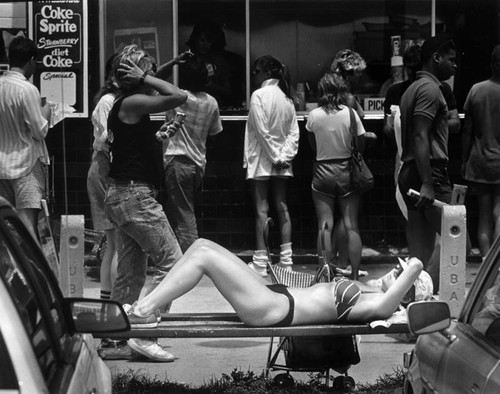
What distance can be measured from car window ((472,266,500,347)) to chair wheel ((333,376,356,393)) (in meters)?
2.59

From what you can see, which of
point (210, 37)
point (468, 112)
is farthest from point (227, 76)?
point (468, 112)

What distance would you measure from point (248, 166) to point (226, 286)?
4.45 m

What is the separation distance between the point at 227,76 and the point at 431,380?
7.92 metres

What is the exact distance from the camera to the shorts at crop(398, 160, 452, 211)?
28.0ft

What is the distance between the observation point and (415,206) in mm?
8477

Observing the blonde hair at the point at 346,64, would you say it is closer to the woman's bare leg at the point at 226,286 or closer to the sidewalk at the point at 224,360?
the sidewalk at the point at 224,360

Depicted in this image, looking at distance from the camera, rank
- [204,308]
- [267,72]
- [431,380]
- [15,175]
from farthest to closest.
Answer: [267,72], [204,308], [15,175], [431,380]

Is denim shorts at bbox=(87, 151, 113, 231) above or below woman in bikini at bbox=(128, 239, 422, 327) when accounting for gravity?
above

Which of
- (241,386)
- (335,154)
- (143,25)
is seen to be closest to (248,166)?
(335,154)

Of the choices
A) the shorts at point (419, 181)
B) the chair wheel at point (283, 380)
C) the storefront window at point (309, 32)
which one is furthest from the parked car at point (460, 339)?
the storefront window at point (309, 32)

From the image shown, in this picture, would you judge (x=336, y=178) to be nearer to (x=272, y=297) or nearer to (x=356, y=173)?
(x=356, y=173)

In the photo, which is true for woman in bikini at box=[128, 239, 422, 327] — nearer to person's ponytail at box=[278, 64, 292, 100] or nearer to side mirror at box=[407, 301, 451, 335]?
side mirror at box=[407, 301, 451, 335]

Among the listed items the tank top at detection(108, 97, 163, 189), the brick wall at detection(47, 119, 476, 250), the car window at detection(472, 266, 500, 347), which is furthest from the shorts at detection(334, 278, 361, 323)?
the brick wall at detection(47, 119, 476, 250)

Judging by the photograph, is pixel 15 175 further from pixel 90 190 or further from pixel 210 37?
pixel 210 37
